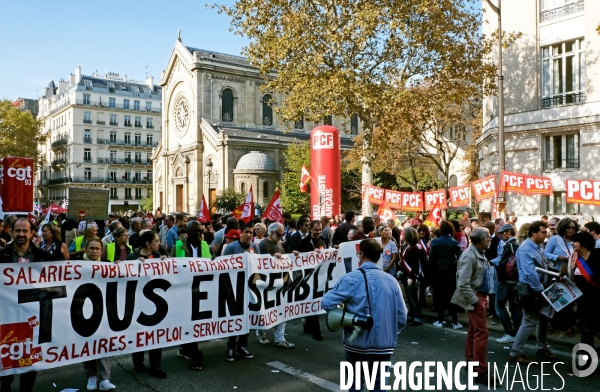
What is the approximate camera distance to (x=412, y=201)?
54.9ft

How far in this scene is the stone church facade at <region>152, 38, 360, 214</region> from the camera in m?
53.1

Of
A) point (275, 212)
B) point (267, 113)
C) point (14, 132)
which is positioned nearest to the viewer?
point (275, 212)

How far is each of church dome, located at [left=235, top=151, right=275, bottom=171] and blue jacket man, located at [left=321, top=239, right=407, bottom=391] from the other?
48251 millimetres

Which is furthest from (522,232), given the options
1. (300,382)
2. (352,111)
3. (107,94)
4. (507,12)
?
(107,94)

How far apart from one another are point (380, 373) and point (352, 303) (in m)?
0.64

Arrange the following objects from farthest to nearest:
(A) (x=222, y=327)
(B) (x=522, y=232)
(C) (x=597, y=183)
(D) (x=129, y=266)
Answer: (C) (x=597, y=183) → (B) (x=522, y=232) → (A) (x=222, y=327) → (D) (x=129, y=266)

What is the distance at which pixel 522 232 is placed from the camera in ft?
29.1

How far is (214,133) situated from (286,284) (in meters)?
47.8

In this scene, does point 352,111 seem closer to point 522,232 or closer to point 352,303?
point 522,232

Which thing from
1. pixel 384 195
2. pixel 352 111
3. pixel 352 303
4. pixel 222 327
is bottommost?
pixel 222 327

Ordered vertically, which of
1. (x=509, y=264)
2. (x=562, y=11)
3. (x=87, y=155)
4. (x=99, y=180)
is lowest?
(x=509, y=264)

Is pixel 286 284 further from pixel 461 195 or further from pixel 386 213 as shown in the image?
pixel 461 195

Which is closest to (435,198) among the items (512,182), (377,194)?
(377,194)

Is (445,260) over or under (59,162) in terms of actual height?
under
